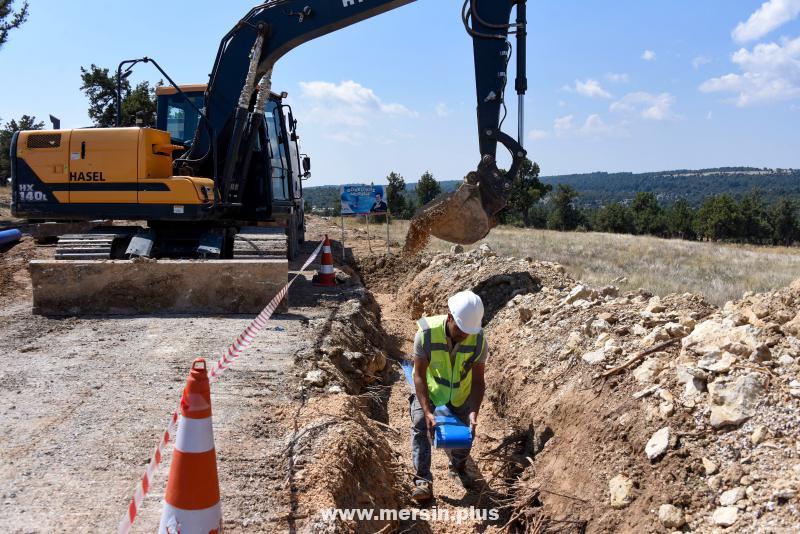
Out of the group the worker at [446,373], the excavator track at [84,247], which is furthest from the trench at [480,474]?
the excavator track at [84,247]

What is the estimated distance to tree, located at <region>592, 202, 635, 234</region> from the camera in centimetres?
7181

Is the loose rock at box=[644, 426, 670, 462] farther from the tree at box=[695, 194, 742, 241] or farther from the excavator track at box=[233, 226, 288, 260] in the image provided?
the tree at box=[695, 194, 742, 241]

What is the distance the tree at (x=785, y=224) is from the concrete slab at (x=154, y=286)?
220 feet

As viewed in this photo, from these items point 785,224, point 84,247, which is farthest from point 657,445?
point 785,224

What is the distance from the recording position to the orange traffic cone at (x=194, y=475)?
2.86 metres

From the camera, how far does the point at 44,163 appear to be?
29.7ft

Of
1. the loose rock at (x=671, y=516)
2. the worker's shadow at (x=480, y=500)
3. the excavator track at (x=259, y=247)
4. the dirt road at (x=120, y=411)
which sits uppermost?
the excavator track at (x=259, y=247)

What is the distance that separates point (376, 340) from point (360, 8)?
178 inches

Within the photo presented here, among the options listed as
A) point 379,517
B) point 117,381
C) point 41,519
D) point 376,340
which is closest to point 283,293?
point 376,340

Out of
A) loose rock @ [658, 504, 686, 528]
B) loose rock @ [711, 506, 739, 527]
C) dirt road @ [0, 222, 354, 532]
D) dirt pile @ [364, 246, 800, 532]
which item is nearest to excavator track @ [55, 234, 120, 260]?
dirt road @ [0, 222, 354, 532]

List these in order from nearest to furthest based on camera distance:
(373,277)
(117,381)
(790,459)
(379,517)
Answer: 1. (790,459)
2. (379,517)
3. (117,381)
4. (373,277)

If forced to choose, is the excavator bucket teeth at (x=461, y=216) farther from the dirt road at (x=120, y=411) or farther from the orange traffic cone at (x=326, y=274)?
the dirt road at (x=120, y=411)

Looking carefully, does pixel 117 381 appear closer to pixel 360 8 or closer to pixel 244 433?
pixel 244 433

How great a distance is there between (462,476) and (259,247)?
494cm
